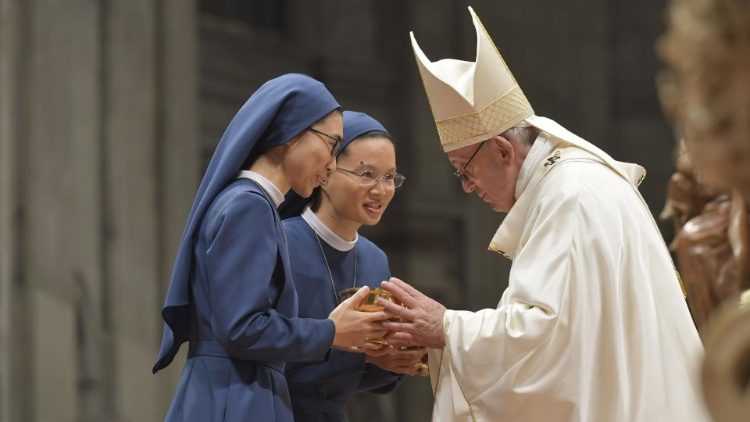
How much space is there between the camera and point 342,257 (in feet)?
15.0

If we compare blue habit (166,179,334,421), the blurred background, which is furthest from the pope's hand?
the blurred background

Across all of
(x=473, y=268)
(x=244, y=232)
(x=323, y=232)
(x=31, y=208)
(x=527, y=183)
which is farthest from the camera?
(x=473, y=268)

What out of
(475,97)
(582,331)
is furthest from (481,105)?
(582,331)

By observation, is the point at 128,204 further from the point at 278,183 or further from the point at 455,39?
the point at 278,183

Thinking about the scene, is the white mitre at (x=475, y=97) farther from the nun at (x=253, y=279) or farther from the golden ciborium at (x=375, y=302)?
the golden ciborium at (x=375, y=302)

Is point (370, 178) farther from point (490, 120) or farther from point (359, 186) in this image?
point (490, 120)

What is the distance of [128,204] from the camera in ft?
31.6

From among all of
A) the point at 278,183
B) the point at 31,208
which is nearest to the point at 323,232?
the point at 278,183

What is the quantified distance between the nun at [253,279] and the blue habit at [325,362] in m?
0.40

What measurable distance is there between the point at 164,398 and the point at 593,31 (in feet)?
20.3

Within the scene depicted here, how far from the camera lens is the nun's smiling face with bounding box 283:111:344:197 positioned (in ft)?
12.9

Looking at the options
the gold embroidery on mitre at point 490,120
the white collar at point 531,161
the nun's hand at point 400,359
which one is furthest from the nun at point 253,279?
the white collar at point 531,161

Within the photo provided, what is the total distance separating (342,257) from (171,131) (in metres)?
5.78

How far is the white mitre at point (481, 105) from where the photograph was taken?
14.3 ft
